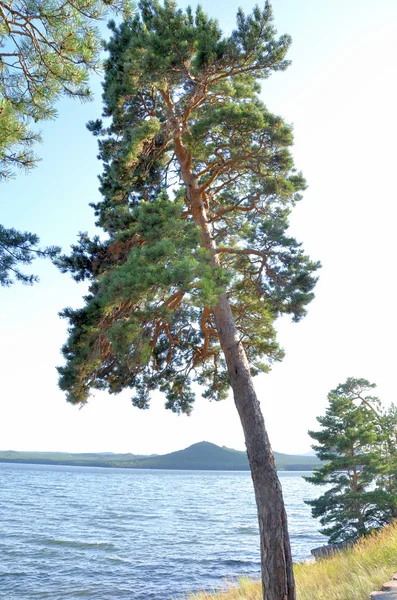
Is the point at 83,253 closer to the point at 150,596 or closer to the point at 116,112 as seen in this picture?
the point at 116,112

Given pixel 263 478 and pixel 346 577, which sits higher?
pixel 263 478

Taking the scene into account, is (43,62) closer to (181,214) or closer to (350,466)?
(181,214)

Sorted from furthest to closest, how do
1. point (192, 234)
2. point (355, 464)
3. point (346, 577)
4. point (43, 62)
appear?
point (355, 464) → point (346, 577) → point (192, 234) → point (43, 62)

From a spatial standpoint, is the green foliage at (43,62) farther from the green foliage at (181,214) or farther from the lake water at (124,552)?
the lake water at (124,552)

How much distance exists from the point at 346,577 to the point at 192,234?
783 cm

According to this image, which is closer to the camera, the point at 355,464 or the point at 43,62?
the point at 43,62

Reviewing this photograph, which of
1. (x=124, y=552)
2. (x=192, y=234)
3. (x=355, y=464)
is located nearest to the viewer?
(x=192, y=234)

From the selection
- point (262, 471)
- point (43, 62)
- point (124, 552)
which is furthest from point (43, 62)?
point (124, 552)

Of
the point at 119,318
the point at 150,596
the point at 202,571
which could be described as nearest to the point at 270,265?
the point at 119,318

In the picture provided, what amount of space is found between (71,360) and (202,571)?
14.3 meters

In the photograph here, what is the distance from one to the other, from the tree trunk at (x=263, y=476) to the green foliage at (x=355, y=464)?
41.6ft

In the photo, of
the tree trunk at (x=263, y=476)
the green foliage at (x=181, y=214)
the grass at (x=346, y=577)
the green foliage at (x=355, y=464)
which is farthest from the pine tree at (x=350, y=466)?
the tree trunk at (x=263, y=476)

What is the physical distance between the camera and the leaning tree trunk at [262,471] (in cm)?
704

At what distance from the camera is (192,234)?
833 cm
